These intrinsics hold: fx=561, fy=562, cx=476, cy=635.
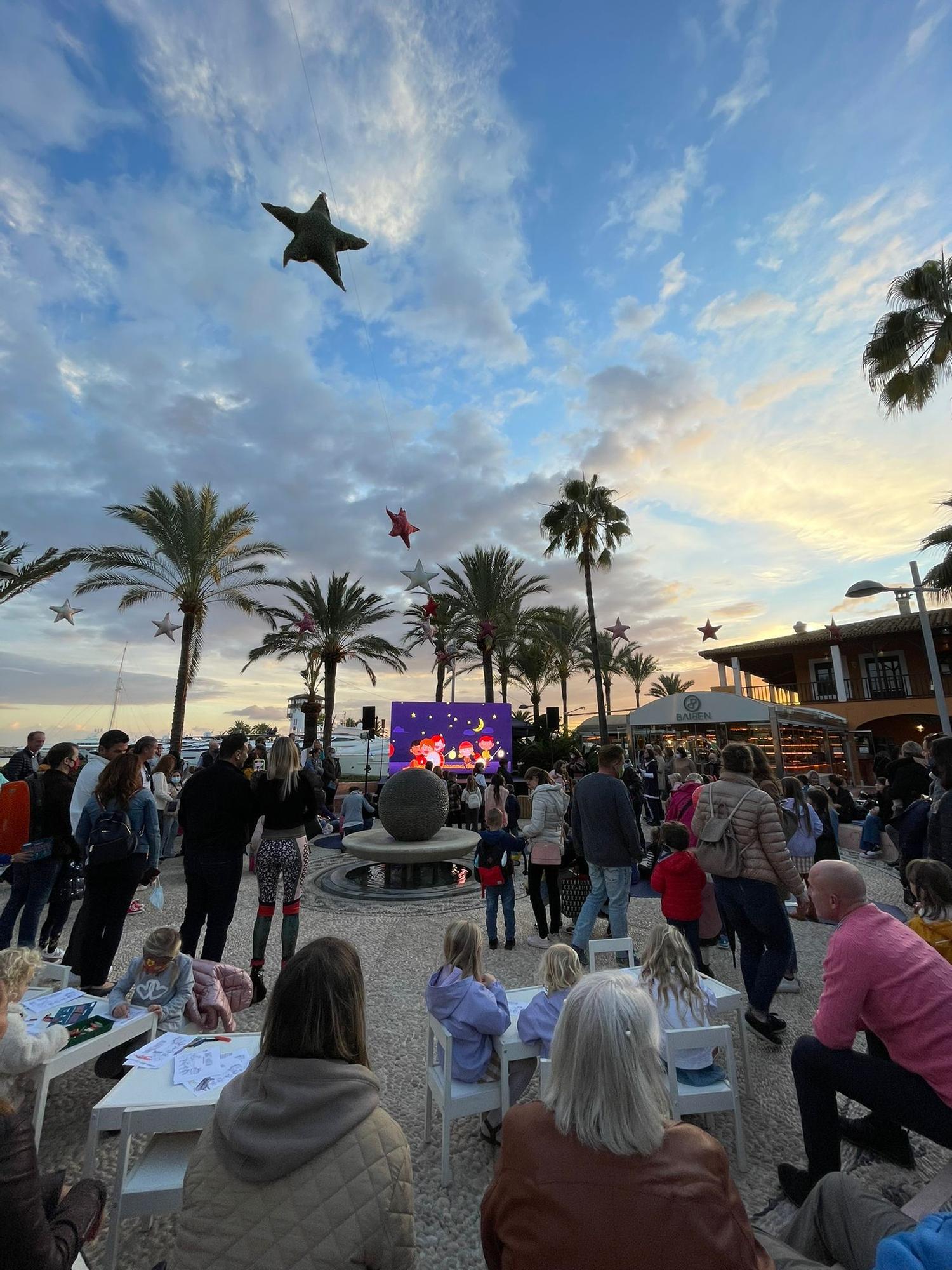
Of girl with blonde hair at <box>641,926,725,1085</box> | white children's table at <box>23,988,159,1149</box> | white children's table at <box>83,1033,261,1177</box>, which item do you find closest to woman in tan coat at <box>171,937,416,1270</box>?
white children's table at <box>83,1033,261,1177</box>

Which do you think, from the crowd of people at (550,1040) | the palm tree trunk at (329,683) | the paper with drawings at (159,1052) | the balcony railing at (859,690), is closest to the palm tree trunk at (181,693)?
the palm tree trunk at (329,683)

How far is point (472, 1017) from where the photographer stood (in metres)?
2.89

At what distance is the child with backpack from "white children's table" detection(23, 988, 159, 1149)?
3252 millimetres

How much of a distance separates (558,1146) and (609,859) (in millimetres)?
3815

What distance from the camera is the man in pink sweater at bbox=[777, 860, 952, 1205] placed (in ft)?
7.16

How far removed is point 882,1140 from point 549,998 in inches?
68.8

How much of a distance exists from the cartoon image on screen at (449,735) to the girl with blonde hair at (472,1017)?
53.5 feet

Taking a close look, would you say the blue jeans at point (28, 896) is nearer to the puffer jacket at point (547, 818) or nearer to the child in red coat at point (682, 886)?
the puffer jacket at point (547, 818)

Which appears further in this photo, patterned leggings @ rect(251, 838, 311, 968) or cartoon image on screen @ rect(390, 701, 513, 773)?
cartoon image on screen @ rect(390, 701, 513, 773)

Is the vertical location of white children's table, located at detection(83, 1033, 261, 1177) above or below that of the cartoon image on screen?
below

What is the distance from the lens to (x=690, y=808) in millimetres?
5906

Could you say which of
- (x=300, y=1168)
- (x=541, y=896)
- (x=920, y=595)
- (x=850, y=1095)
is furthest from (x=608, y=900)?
(x=920, y=595)

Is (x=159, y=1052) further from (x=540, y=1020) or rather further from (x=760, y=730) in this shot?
(x=760, y=730)

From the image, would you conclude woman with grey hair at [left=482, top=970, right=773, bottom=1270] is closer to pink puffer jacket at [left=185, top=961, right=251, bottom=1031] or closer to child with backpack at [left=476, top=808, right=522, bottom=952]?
pink puffer jacket at [left=185, top=961, right=251, bottom=1031]
